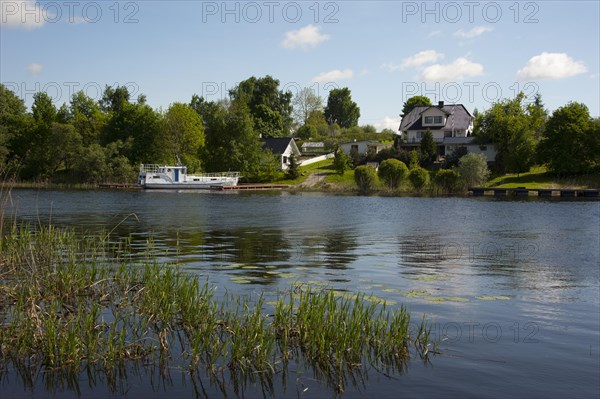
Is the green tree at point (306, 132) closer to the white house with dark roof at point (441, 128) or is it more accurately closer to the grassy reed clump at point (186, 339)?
the white house with dark roof at point (441, 128)

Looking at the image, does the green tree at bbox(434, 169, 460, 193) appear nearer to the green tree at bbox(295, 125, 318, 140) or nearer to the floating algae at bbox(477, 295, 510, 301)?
the floating algae at bbox(477, 295, 510, 301)

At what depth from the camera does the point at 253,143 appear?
104 meters

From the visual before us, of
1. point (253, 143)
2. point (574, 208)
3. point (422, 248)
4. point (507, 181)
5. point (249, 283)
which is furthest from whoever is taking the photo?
point (253, 143)

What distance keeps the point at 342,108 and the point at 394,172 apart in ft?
337

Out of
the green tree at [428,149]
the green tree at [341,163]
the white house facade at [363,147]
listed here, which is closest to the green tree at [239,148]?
the green tree at [341,163]

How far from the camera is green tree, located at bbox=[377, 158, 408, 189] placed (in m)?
83.9

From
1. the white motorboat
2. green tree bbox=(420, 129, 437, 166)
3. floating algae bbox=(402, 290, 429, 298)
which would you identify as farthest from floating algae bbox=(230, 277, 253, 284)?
green tree bbox=(420, 129, 437, 166)

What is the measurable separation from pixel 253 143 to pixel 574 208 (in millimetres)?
60575

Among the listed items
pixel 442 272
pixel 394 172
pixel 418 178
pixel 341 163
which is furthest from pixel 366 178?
pixel 442 272

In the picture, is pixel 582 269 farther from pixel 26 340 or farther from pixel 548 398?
pixel 26 340

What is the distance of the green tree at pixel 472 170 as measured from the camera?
268 feet

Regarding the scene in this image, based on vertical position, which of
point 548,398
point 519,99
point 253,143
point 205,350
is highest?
point 519,99

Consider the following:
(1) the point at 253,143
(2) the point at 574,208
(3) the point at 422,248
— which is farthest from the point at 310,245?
(1) the point at 253,143

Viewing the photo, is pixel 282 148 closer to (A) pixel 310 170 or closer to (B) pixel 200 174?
(A) pixel 310 170
